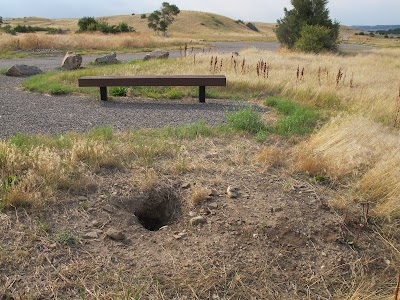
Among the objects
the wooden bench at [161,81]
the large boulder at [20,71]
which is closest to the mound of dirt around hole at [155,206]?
the wooden bench at [161,81]

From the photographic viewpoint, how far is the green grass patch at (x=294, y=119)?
236 inches

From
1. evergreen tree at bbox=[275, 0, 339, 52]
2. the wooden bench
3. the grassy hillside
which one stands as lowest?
the grassy hillside

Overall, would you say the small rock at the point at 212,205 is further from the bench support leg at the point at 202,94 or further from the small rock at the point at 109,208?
the bench support leg at the point at 202,94

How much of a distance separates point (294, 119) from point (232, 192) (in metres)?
2.73

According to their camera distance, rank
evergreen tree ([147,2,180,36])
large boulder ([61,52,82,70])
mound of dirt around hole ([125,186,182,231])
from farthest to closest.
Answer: evergreen tree ([147,2,180,36])
large boulder ([61,52,82,70])
mound of dirt around hole ([125,186,182,231])

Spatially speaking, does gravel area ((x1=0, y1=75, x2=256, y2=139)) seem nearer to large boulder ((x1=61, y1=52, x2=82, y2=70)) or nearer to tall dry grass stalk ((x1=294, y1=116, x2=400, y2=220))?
tall dry grass stalk ((x1=294, y1=116, x2=400, y2=220))

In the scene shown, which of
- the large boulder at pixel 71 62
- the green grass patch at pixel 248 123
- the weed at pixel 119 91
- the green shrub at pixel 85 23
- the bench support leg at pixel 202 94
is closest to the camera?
the green grass patch at pixel 248 123

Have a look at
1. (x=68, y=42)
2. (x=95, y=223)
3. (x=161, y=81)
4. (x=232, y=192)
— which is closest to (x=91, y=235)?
(x=95, y=223)

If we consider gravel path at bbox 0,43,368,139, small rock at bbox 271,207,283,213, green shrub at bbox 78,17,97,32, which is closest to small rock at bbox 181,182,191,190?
small rock at bbox 271,207,283,213

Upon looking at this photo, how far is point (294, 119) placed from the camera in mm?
6309

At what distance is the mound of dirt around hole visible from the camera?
3904 mm

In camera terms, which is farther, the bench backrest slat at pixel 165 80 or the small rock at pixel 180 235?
the bench backrest slat at pixel 165 80

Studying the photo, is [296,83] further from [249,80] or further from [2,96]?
[2,96]

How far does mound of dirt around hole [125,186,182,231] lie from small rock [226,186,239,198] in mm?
471
